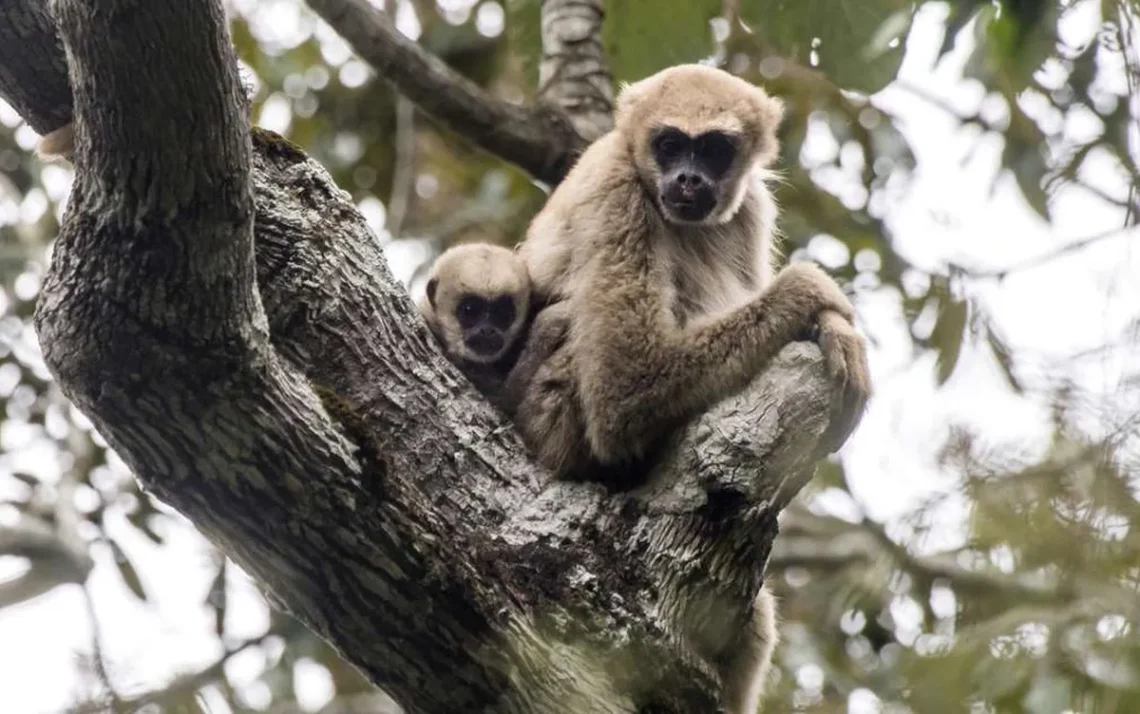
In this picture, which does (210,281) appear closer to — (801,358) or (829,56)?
(801,358)

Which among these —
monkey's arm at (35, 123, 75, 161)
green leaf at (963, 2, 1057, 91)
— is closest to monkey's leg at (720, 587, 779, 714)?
green leaf at (963, 2, 1057, 91)

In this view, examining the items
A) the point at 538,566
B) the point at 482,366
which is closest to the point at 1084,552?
the point at 538,566

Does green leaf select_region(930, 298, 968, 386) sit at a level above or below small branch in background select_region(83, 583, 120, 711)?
above

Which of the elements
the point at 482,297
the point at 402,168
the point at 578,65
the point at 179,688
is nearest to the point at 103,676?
the point at 179,688

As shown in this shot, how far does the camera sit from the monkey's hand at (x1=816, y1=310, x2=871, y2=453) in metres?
5.34

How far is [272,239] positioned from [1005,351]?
2.48m

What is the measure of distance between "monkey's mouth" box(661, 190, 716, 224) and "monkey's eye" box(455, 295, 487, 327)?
0.93 metres

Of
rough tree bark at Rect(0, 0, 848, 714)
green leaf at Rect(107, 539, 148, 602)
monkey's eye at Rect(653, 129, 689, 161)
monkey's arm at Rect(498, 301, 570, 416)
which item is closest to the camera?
rough tree bark at Rect(0, 0, 848, 714)

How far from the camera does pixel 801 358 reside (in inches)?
213

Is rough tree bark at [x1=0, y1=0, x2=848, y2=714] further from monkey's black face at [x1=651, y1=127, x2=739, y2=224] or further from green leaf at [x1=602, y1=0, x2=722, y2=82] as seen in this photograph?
green leaf at [x1=602, y1=0, x2=722, y2=82]

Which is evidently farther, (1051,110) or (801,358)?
(1051,110)

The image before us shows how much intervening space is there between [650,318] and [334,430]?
65.0 inches

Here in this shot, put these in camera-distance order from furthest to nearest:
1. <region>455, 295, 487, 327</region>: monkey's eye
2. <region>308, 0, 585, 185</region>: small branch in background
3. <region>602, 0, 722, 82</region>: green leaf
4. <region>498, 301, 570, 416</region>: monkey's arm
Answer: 1. <region>308, 0, 585, 185</region>: small branch in background
2. <region>602, 0, 722, 82</region>: green leaf
3. <region>455, 295, 487, 327</region>: monkey's eye
4. <region>498, 301, 570, 416</region>: monkey's arm

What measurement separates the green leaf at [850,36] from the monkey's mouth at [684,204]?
3.50ft
